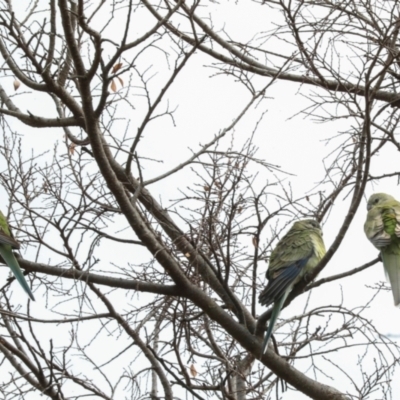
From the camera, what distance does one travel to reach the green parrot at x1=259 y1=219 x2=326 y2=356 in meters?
4.93

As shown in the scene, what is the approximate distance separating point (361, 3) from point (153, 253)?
2667 mm

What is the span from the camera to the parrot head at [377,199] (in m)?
6.04

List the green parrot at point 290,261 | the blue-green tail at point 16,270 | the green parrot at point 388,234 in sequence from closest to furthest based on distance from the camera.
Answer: the green parrot at point 290,261, the blue-green tail at point 16,270, the green parrot at point 388,234

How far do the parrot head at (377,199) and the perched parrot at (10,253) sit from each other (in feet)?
10.1

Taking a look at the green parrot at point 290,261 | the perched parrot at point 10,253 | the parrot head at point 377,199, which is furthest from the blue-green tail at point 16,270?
the parrot head at point 377,199

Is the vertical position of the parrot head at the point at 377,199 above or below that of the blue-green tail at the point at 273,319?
above

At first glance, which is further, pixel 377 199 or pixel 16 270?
pixel 377 199

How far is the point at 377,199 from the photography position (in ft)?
20.2

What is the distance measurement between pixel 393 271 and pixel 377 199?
115cm

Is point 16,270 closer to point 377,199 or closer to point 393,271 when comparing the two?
point 393,271

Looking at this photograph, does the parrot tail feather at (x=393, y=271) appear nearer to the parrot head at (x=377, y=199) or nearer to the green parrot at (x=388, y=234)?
the green parrot at (x=388, y=234)

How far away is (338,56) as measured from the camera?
5.33 meters

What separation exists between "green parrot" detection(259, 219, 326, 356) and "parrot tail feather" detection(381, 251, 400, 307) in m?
0.53

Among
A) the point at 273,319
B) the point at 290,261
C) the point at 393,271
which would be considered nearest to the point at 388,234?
the point at 393,271
